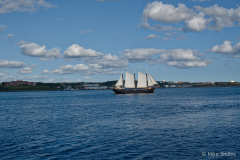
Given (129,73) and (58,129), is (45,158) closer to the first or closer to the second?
(58,129)

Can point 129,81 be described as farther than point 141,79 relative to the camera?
No

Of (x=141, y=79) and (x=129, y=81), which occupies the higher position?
(x=141, y=79)

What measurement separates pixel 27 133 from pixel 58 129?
15.9 ft

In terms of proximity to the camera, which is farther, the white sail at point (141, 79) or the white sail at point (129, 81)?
the white sail at point (141, 79)

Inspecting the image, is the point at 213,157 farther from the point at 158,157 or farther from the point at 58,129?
the point at 58,129

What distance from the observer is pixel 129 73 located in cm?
17512

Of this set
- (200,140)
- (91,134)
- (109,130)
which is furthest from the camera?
(109,130)

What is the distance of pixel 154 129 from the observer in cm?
3500

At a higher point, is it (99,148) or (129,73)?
(129,73)

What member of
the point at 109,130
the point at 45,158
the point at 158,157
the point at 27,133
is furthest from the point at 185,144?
the point at 27,133

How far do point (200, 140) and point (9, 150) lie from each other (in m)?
22.4

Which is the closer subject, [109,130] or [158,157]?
[158,157]

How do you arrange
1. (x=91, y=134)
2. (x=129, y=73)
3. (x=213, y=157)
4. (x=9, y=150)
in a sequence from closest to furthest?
(x=213, y=157)
(x=9, y=150)
(x=91, y=134)
(x=129, y=73)

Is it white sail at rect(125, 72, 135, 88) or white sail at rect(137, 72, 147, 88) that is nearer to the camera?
white sail at rect(125, 72, 135, 88)
